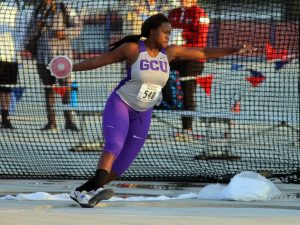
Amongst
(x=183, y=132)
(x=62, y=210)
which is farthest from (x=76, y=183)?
(x=183, y=132)

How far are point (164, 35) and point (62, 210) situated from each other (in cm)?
166

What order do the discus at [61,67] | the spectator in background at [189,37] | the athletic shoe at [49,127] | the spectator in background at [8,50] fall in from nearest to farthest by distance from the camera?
the discus at [61,67]
the spectator in background at [8,50]
the spectator in background at [189,37]
the athletic shoe at [49,127]

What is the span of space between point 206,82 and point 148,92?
5.11 m

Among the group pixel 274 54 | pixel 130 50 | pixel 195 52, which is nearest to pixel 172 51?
pixel 195 52

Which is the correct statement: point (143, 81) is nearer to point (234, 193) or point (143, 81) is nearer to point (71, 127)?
point (234, 193)

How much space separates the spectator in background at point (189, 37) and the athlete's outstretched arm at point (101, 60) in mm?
4012

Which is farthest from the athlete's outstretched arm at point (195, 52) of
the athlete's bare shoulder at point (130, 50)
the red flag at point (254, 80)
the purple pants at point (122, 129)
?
the red flag at point (254, 80)

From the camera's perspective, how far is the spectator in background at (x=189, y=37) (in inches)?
463

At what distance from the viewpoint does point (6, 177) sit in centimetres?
984

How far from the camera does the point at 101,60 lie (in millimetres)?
7688

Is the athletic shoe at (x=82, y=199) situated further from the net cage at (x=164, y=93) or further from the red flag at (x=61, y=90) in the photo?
the red flag at (x=61, y=90)

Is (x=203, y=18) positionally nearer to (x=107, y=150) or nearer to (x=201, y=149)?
(x=201, y=149)

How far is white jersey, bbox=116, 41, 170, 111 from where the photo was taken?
7680 mm

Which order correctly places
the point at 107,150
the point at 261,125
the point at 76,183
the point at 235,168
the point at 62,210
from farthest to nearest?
the point at 261,125 → the point at 235,168 → the point at 76,183 → the point at 107,150 → the point at 62,210
